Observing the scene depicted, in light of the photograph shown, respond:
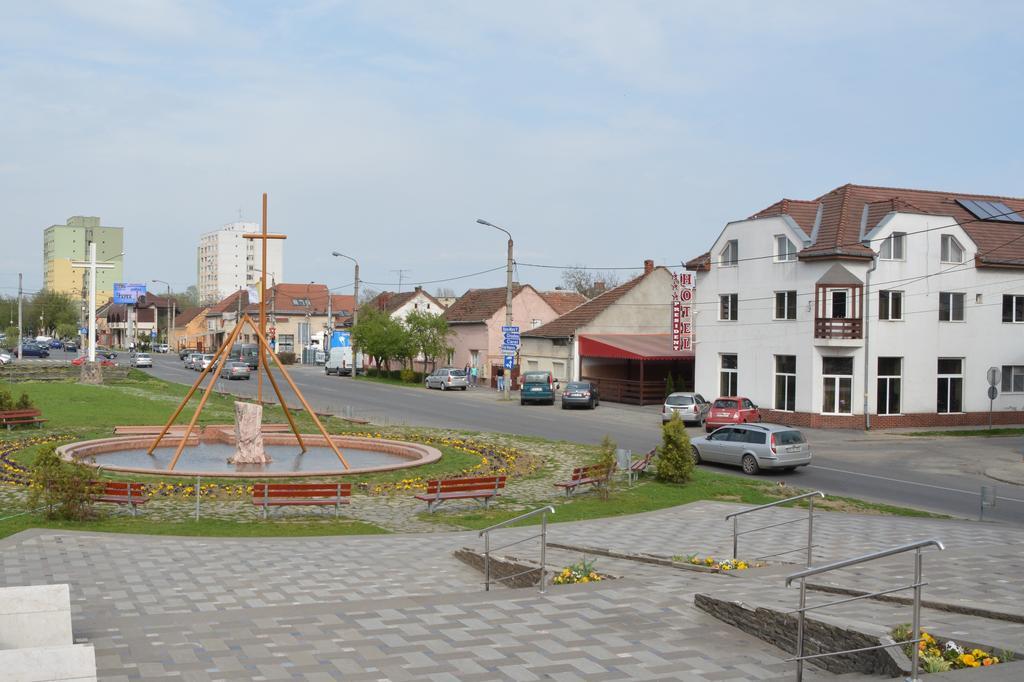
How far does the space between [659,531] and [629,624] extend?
25.6 feet

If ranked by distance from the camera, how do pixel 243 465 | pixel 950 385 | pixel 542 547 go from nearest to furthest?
pixel 542 547, pixel 243 465, pixel 950 385

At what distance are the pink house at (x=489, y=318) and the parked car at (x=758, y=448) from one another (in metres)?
38.5

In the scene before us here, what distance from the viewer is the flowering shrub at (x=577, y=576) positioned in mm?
12602

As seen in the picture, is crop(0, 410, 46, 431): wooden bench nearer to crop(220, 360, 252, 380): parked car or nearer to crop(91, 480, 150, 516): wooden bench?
crop(91, 480, 150, 516): wooden bench

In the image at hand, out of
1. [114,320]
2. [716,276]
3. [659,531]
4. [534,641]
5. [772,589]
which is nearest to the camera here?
[534,641]

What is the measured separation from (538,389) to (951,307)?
20385mm

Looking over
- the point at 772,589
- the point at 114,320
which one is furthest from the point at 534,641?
the point at 114,320

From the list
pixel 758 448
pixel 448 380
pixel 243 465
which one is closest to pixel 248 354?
pixel 448 380

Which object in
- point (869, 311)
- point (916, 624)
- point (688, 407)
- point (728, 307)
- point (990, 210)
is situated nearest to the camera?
point (916, 624)

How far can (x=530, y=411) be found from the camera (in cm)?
4788

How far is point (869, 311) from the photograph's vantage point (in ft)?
137

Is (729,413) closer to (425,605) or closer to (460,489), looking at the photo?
(460,489)

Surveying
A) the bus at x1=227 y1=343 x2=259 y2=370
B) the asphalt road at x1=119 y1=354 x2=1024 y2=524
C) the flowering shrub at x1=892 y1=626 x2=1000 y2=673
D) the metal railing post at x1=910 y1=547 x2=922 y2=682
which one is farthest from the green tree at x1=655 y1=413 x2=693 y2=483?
the bus at x1=227 y1=343 x2=259 y2=370

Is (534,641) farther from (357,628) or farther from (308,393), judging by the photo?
(308,393)
